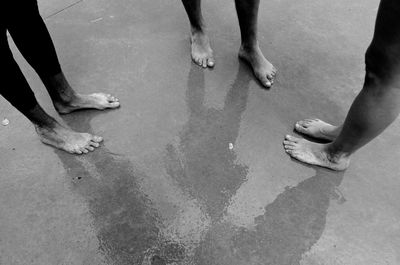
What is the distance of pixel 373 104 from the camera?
1.27 m

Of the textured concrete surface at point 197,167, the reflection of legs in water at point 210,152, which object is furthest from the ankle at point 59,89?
the reflection of legs in water at point 210,152

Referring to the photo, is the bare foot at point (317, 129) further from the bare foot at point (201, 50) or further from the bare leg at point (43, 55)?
the bare leg at point (43, 55)

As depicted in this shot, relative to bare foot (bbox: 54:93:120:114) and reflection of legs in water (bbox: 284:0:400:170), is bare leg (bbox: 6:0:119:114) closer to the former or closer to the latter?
bare foot (bbox: 54:93:120:114)

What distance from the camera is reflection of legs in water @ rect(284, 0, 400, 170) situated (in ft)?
3.42

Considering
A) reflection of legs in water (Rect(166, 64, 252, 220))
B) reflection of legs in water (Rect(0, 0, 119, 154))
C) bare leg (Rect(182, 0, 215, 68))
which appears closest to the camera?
reflection of legs in water (Rect(0, 0, 119, 154))

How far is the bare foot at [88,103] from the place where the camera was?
1990mm

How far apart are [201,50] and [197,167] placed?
912 mm

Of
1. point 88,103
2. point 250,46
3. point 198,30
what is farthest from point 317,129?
point 88,103

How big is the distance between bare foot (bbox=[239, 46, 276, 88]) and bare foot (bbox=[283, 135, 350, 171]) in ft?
1.53

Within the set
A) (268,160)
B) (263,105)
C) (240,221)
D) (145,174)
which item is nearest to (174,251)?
→ (240,221)

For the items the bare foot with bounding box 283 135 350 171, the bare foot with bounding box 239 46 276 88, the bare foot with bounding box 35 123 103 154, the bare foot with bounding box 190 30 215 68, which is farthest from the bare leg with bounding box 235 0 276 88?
the bare foot with bounding box 35 123 103 154

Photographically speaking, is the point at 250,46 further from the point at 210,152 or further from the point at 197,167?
the point at 197,167

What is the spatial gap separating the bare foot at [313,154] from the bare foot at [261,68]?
467mm

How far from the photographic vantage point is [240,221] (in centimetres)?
161
